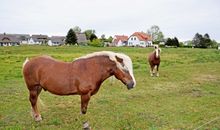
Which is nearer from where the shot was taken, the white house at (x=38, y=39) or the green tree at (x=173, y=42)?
the green tree at (x=173, y=42)

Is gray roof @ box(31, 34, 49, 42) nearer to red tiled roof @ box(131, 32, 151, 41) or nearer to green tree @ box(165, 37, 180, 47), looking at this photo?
red tiled roof @ box(131, 32, 151, 41)

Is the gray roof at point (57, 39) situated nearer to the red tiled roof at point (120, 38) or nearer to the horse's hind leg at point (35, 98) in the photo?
the red tiled roof at point (120, 38)

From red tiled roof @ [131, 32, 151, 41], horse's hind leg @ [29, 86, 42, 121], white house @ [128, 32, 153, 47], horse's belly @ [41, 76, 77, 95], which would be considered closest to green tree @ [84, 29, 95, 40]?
white house @ [128, 32, 153, 47]

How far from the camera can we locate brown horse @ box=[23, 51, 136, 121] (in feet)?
21.0

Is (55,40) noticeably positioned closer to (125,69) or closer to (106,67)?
(106,67)

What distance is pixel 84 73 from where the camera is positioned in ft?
21.4

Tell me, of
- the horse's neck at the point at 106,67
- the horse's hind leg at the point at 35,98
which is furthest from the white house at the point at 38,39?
the horse's neck at the point at 106,67

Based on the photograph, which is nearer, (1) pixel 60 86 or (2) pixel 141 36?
(1) pixel 60 86

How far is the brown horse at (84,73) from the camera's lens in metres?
6.39

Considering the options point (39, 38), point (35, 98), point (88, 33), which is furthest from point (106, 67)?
point (39, 38)

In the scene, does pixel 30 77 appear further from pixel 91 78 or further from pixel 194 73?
pixel 194 73

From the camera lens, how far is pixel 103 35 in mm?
107688

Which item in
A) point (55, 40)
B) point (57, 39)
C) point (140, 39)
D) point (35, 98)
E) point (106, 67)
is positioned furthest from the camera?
point (57, 39)

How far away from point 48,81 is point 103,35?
10160 cm
